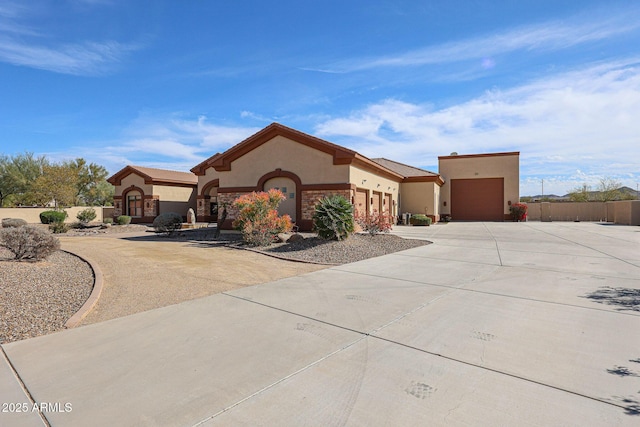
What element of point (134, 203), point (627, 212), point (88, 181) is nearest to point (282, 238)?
point (134, 203)

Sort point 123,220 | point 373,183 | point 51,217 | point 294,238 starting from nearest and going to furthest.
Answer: point 294,238 < point 373,183 < point 51,217 < point 123,220

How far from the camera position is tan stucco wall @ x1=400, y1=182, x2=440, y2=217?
101 ft

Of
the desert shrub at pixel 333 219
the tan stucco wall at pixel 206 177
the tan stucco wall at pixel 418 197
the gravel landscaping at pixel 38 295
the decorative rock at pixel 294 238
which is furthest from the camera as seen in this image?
the tan stucco wall at pixel 206 177

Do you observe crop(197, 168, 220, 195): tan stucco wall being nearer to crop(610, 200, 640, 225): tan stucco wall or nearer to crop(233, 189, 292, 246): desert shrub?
crop(233, 189, 292, 246): desert shrub

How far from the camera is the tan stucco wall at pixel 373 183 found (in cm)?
1918

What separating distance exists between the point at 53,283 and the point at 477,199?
117 feet

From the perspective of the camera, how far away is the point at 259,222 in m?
14.4

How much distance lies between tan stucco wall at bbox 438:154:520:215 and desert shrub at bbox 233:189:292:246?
1012 inches

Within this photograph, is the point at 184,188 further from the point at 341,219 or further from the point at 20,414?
the point at 20,414

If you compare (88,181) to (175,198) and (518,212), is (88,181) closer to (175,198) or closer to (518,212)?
(175,198)

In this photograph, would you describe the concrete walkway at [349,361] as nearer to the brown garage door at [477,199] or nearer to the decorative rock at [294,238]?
the decorative rock at [294,238]

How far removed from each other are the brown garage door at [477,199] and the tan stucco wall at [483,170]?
43cm

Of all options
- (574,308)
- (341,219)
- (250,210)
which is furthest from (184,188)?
(574,308)

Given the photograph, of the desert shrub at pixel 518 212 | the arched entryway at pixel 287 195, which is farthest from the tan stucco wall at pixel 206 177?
the desert shrub at pixel 518 212
